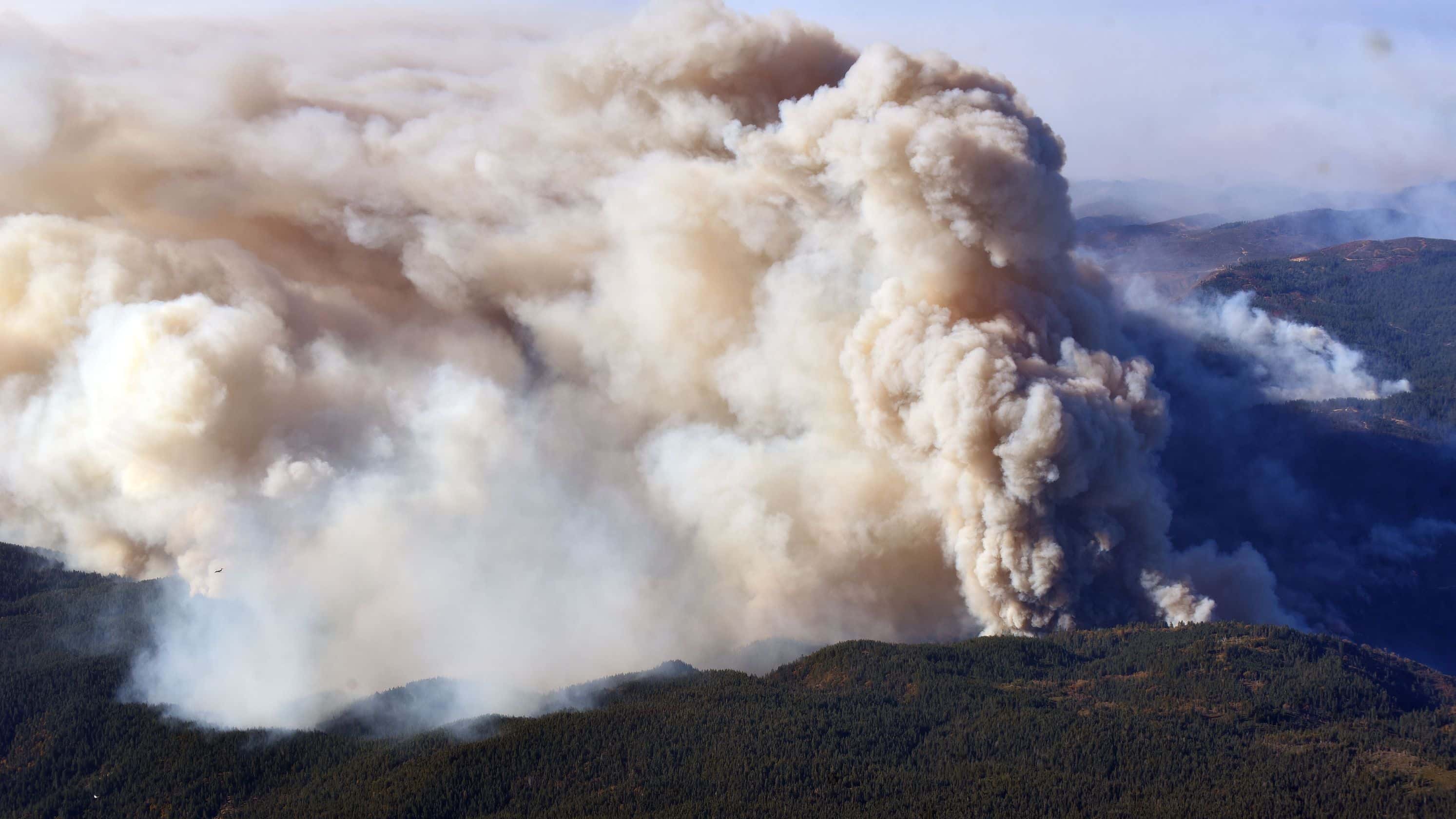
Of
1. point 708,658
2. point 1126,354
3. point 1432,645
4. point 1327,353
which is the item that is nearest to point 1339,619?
point 1432,645

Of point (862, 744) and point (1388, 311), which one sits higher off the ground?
point (1388, 311)

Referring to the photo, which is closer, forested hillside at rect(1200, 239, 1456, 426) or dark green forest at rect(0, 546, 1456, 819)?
dark green forest at rect(0, 546, 1456, 819)

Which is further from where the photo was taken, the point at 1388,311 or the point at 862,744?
the point at 1388,311

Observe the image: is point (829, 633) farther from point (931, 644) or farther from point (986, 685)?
point (986, 685)

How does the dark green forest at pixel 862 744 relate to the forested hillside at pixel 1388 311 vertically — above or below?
below

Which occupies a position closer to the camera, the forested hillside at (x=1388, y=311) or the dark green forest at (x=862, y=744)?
the dark green forest at (x=862, y=744)
